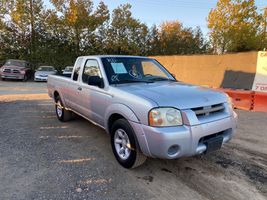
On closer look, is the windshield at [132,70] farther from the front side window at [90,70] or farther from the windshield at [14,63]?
the windshield at [14,63]

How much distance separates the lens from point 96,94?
4320 millimetres

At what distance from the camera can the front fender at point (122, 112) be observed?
3.33 meters

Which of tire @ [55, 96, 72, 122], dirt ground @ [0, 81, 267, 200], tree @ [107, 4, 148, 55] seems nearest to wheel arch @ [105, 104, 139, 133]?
dirt ground @ [0, 81, 267, 200]

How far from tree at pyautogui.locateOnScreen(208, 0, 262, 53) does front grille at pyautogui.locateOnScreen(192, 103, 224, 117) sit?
78.8ft

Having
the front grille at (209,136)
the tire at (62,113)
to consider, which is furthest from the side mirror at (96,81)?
the tire at (62,113)

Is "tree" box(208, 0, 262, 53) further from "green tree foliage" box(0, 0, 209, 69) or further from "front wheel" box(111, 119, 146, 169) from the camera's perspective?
"front wheel" box(111, 119, 146, 169)

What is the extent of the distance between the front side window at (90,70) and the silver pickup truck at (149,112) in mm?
21

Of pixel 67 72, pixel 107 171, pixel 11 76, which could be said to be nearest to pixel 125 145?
pixel 107 171

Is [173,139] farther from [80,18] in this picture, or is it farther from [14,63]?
[80,18]

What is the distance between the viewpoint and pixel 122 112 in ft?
11.6

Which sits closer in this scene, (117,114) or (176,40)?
(117,114)

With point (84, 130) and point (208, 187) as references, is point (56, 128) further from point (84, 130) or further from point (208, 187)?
point (208, 187)

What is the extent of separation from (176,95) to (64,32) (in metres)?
25.7

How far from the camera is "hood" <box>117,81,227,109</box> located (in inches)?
124
